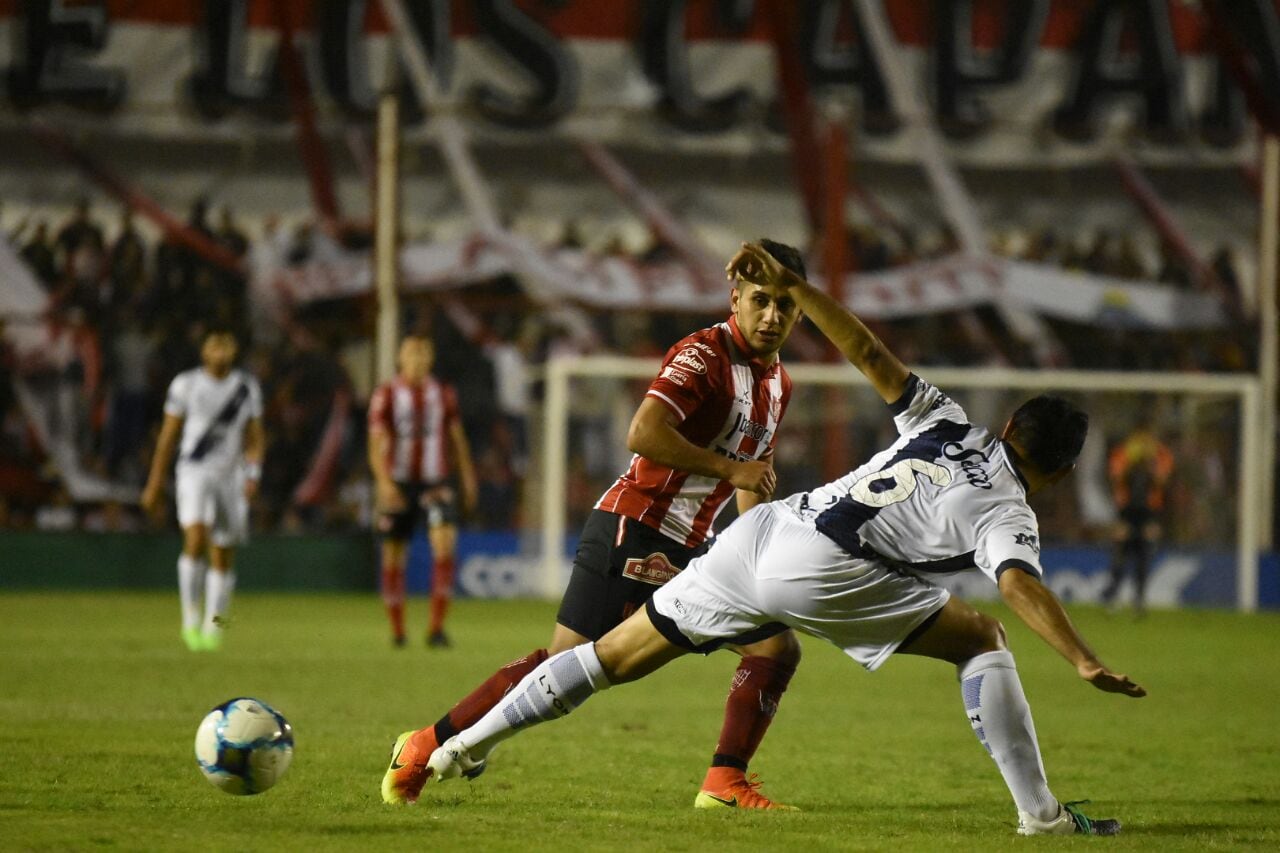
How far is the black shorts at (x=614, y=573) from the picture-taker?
6.39 m

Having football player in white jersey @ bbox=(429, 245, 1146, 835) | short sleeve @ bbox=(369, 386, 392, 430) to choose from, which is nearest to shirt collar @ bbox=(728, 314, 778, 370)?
football player in white jersey @ bbox=(429, 245, 1146, 835)

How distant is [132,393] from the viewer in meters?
20.5

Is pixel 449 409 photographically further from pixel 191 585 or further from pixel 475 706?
pixel 475 706

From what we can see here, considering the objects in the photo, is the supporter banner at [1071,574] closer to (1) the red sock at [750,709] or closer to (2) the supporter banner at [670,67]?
(2) the supporter banner at [670,67]

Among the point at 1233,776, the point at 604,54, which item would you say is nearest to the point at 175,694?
the point at 1233,776

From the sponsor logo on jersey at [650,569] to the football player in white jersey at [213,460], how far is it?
7.54 meters

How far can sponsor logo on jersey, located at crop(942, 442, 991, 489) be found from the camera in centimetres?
555

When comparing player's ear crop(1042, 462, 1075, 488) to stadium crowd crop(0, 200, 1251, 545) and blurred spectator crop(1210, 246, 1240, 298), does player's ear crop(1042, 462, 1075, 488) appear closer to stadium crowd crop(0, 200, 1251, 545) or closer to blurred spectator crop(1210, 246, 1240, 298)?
stadium crowd crop(0, 200, 1251, 545)

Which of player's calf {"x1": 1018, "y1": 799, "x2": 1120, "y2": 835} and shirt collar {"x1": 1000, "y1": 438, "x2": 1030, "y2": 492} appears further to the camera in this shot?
player's calf {"x1": 1018, "y1": 799, "x2": 1120, "y2": 835}

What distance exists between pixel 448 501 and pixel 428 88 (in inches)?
512

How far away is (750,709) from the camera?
21.3 feet

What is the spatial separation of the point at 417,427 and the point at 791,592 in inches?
336

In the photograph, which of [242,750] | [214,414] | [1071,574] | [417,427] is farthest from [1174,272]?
[242,750]

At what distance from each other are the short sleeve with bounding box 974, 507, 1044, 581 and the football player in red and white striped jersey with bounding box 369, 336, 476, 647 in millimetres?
8421
